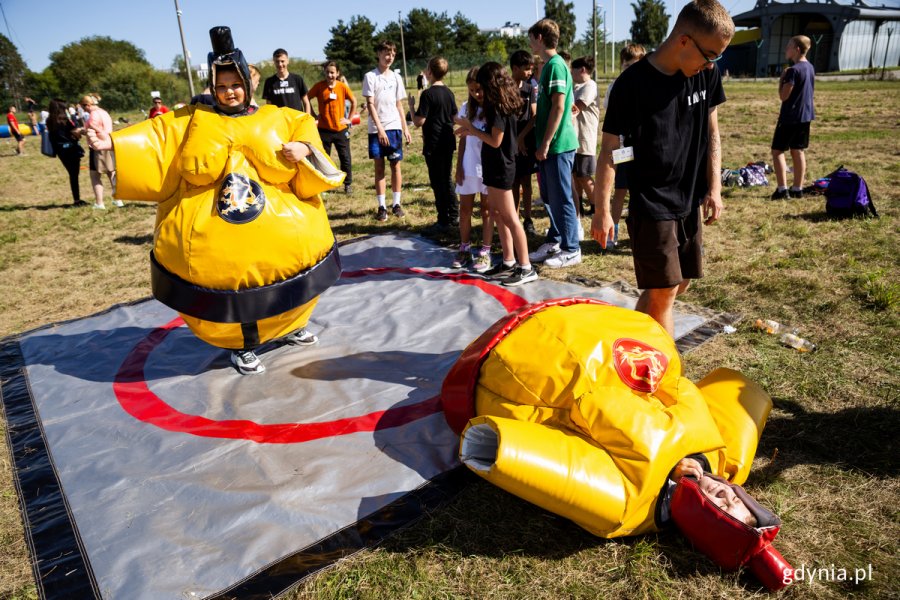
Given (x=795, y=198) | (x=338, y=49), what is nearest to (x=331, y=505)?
(x=795, y=198)

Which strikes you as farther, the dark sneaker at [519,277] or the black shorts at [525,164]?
the black shorts at [525,164]

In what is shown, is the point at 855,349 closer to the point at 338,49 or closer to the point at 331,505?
the point at 331,505

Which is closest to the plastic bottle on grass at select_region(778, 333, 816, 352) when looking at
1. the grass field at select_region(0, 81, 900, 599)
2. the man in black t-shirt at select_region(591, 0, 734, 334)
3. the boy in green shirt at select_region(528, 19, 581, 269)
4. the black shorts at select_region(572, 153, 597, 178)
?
the grass field at select_region(0, 81, 900, 599)

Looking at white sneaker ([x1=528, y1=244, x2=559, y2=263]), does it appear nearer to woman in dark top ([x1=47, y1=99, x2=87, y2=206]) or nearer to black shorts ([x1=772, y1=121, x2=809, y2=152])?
black shorts ([x1=772, y1=121, x2=809, y2=152])

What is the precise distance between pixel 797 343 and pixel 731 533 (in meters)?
2.18

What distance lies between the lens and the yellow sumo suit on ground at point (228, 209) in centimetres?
331

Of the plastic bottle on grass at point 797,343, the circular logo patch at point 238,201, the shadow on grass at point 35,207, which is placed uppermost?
the circular logo patch at point 238,201

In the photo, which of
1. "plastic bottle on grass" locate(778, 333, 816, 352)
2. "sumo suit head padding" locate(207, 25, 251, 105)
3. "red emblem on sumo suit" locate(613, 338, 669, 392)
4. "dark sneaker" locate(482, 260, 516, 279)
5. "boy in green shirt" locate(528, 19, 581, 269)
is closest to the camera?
"red emblem on sumo suit" locate(613, 338, 669, 392)

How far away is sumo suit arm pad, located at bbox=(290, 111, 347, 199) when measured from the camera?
11.6 feet

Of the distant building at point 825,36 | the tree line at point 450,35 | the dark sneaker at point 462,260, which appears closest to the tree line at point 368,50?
the tree line at point 450,35

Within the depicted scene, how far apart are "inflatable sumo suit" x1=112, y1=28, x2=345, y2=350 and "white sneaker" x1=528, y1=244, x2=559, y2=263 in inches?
107

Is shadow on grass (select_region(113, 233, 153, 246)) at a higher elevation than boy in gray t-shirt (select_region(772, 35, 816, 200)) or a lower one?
lower

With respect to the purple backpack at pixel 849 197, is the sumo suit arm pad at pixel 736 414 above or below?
below

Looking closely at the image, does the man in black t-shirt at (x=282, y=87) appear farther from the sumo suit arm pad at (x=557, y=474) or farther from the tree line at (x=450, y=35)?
the tree line at (x=450, y=35)
